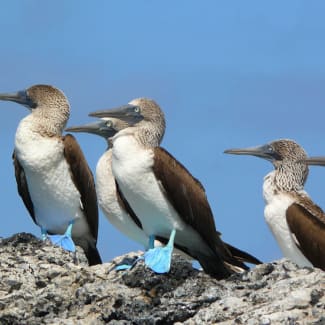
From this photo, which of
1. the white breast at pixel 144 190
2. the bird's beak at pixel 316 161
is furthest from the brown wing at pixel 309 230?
the white breast at pixel 144 190

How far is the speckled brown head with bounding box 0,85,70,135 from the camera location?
15359 mm

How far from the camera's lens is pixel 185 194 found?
519 inches

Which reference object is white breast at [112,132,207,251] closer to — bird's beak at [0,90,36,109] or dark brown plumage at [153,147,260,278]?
dark brown plumage at [153,147,260,278]

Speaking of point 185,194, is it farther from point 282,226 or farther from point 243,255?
point 243,255

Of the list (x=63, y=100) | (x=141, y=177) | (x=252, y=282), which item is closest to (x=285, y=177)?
(x=141, y=177)

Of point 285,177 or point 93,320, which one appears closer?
point 93,320

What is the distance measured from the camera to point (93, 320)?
32.9 ft

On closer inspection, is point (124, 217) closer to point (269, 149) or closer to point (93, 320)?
point (269, 149)

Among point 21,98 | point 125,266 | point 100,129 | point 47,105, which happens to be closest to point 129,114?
point 47,105

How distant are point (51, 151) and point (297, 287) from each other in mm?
6235

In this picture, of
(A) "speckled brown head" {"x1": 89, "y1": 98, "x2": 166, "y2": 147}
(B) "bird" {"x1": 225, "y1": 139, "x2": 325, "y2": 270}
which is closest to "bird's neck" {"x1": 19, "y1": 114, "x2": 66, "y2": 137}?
(A) "speckled brown head" {"x1": 89, "y1": 98, "x2": 166, "y2": 147}

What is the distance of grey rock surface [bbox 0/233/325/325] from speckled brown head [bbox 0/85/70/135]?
3.38m

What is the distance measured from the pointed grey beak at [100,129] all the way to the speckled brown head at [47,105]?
123 cm

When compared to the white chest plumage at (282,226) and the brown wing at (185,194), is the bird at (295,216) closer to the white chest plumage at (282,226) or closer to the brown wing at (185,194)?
the white chest plumage at (282,226)
